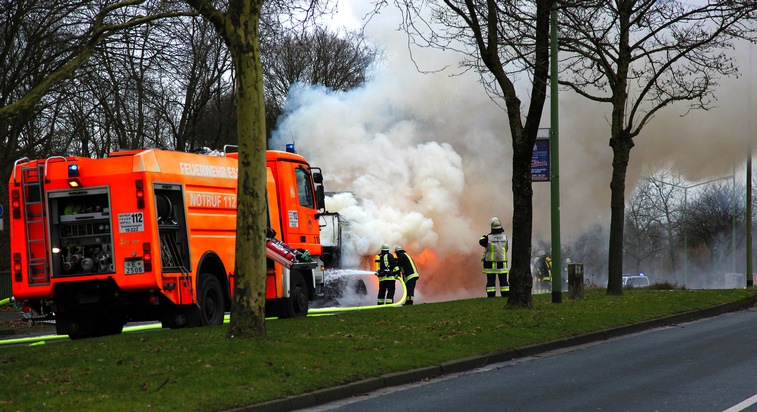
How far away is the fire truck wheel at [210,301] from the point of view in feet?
55.3

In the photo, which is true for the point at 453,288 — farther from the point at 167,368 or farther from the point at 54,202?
the point at 167,368

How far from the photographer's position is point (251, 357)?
1184 cm

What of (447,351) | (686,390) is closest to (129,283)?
(447,351)

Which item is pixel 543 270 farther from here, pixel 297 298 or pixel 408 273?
pixel 297 298

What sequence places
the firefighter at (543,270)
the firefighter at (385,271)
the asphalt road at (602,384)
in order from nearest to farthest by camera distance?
1. the asphalt road at (602,384)
2. the firefighter at (385,271)
3. the firefighter at (543,270)

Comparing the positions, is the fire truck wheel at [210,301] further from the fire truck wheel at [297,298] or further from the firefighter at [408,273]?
the firefighter at [408,273]

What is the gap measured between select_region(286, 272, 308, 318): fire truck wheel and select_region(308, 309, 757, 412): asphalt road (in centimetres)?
612

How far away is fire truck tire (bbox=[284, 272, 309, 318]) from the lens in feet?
64.3

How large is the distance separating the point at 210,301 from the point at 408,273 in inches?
387

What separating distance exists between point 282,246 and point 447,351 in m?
5.48

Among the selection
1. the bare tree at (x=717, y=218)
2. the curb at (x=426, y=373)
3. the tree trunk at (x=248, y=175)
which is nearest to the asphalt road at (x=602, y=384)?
the curb at (x=426, y=373)

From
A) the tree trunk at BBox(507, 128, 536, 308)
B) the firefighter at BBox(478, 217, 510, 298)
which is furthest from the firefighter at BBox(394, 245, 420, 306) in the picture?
the tree trunk at BBox(507, 128, 536, 308)

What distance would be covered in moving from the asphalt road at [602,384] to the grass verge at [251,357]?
642 mm

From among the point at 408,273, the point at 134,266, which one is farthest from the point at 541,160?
the point at 134,266
